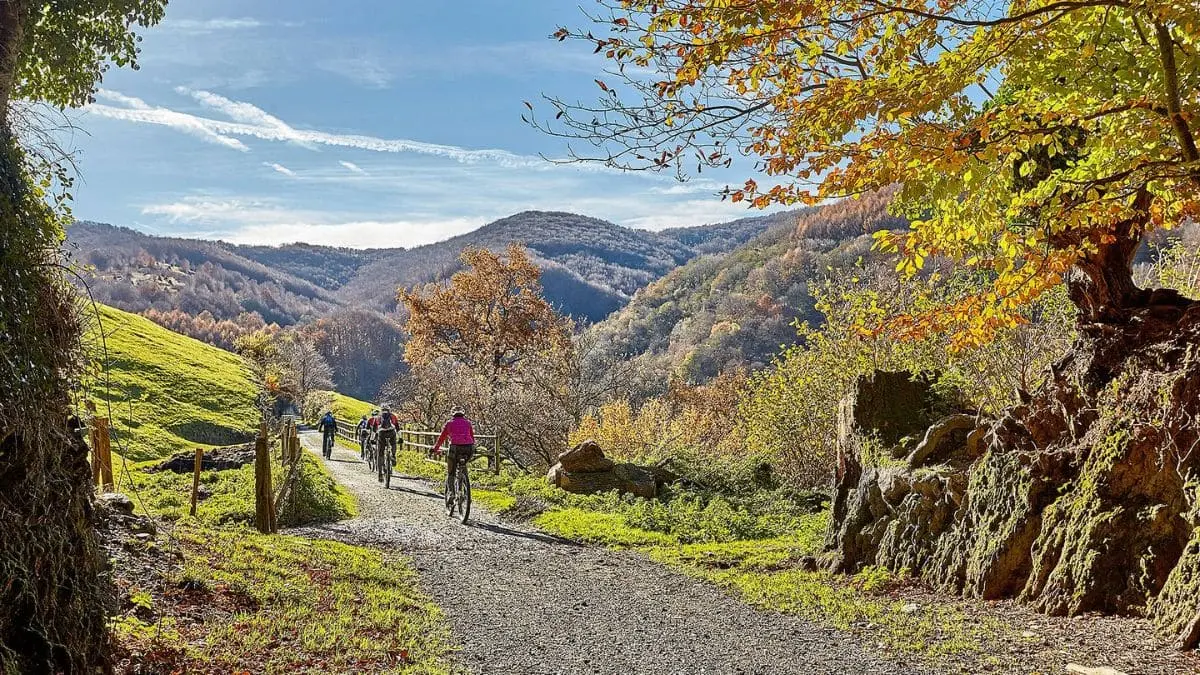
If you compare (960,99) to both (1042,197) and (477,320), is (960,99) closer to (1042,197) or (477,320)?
(1042,197)

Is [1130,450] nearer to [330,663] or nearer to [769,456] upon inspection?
[330,663]

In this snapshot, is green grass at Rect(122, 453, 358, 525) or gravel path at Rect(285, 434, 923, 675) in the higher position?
gravel path at Rect(285, 434, 923, 675)

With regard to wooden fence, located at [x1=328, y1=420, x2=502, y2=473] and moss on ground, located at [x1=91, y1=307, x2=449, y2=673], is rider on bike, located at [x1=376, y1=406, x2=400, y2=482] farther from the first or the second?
moss on ground, located at [x1=91, y1=307, x2=449, y2=673]

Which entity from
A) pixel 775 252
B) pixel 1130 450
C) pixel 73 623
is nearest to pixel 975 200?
pixel 1130 450

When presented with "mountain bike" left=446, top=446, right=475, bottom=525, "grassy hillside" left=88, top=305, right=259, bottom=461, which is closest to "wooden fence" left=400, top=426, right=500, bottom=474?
"mountain bike" left=446, top=446, right=475, bottom=525

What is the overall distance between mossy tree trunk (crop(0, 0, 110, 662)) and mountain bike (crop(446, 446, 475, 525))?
8921mm

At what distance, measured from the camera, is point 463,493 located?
13602 millimetres

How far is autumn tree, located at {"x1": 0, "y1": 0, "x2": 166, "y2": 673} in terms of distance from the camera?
376 cm

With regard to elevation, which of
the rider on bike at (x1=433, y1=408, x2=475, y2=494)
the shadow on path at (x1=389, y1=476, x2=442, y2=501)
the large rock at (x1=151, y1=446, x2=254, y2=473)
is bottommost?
the shadow on path at (x1=389, y1=476, x2=442, y2=501)

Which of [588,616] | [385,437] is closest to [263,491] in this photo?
[588,616]

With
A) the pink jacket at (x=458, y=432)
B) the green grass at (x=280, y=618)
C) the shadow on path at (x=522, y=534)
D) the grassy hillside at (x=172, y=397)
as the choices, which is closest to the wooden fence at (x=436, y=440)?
the pink jacket at (x=458, y=432)

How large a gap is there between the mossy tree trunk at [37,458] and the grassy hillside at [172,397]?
19.9m

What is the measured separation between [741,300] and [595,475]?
85.4 meters

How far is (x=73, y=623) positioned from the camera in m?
4.07
